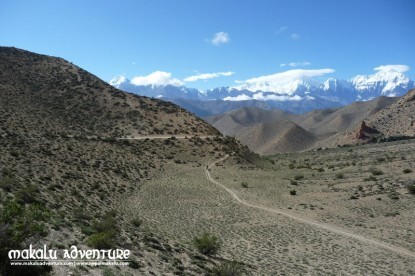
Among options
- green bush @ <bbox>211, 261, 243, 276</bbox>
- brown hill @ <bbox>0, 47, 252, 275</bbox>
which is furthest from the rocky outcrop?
green bush @ <bbox>211, 261, 243, 276</bbox>

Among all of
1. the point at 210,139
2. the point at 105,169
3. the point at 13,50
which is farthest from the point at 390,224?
Answer: the point at 13,50

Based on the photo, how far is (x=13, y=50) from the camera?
309ft

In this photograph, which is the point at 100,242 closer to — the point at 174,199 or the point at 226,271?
the point at 226,271

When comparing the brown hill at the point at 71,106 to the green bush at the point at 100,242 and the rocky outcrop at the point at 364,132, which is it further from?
the rocky outcrop at the point at 364,132

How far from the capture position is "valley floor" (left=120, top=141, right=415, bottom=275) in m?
20.6

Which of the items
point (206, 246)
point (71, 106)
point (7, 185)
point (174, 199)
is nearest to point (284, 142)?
point (71, 106)

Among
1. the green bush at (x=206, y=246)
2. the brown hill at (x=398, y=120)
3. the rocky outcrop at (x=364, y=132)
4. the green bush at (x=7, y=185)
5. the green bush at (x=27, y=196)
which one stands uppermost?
the brown hill at (x=398, y=120)

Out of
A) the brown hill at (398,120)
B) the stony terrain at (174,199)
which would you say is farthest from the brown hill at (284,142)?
the stony terrain at (174,199)

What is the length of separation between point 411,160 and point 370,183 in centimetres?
1399

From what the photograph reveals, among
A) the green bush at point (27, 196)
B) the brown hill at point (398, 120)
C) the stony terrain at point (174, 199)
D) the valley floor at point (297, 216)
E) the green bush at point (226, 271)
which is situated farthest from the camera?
the brown hill at point (398, 120)

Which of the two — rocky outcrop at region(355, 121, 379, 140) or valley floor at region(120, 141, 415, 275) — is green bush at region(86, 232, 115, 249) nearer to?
valley floor at region(120, 141, 415, 275)

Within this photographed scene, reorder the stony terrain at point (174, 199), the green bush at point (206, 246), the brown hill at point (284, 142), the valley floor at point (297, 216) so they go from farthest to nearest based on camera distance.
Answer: the brown hill at point (284, 142), the valley floor at point (297, 216), the green bush at point (206, 246), the stony terrain at point (174, 199)

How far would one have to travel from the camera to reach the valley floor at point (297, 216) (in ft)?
67.5

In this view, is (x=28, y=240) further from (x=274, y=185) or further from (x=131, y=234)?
(x=274, y=185)
